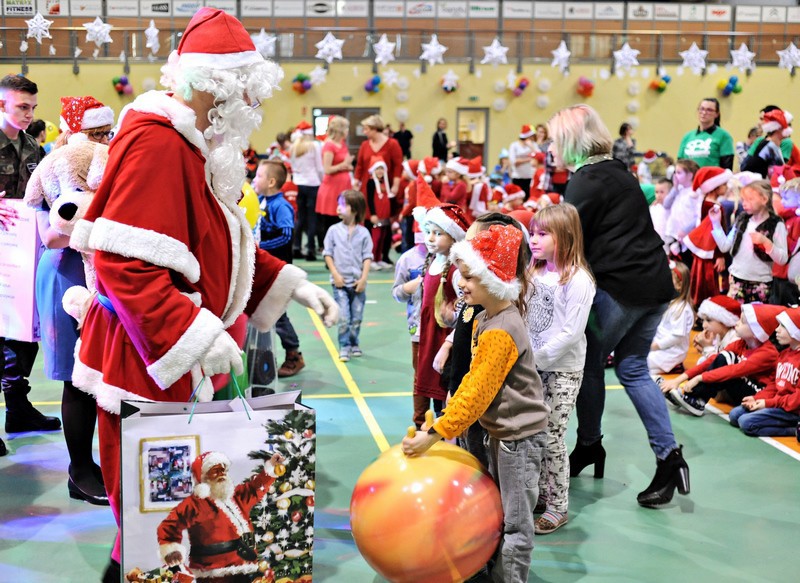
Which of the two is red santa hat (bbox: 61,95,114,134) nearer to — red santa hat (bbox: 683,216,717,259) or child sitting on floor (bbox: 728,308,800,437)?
child sitting on floor (bbox: 728,308,800,437)

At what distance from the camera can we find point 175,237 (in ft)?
8.79

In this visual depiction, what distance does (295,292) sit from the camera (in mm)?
3281

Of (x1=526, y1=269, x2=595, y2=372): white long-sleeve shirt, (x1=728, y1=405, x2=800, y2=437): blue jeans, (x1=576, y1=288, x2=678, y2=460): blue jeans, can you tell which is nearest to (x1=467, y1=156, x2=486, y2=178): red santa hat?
(x1=728, y1=405, x2=800, y2=437): blue jeans

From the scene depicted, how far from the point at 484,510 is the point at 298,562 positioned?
2.79ft

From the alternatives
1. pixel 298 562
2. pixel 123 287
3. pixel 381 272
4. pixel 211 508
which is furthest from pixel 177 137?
pixel 381 272

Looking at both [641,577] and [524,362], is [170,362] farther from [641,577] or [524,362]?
[641,577]

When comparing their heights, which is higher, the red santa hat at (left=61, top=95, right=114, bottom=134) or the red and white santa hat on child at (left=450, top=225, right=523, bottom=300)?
the red santa hat at (left=61, top=95, right=114, bottom=134)

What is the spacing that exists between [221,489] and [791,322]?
4530mm

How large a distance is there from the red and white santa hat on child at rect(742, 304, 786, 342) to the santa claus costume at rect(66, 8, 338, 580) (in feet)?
13.2

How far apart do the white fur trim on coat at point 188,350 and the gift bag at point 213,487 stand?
0.40 ft

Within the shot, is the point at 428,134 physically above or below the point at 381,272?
above

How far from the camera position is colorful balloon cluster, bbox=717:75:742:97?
22.7 m

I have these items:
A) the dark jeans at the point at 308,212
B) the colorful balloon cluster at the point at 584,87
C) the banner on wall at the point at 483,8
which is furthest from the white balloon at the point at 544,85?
the dark jeans at the point at 308,212

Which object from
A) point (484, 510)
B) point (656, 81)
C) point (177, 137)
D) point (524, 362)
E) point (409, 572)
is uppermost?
point (656, 81)
